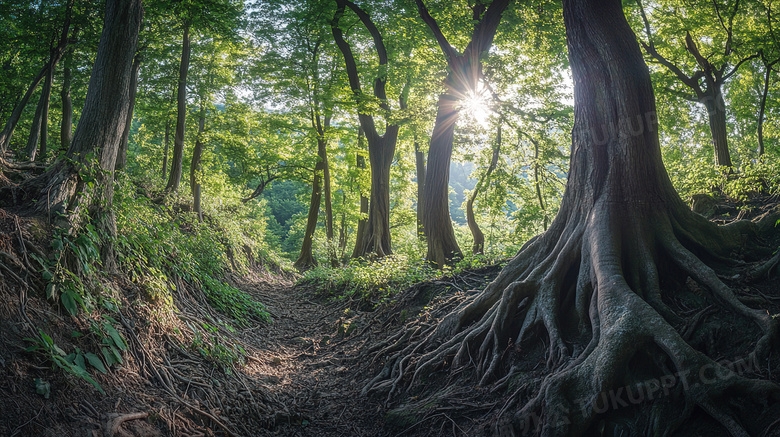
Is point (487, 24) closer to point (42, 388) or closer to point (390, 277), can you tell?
point (390, 277)

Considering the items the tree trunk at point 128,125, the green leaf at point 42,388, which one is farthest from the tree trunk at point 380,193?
the green leaf at point 42,388

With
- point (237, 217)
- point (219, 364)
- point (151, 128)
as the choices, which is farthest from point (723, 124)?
point (151, 128)

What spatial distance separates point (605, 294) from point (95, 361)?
422 cm

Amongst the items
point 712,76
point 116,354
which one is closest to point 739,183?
point 712,76

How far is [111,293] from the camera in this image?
3.70 metres

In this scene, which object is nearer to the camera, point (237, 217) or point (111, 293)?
point (111, 293)

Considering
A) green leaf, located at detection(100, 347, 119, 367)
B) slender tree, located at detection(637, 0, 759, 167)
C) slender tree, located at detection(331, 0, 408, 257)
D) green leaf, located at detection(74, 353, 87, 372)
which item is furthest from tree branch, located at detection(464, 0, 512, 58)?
green leaf, located at detection(74, 353, 87, 372)

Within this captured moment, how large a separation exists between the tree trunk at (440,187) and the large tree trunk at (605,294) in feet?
17.0

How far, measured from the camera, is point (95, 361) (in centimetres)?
290

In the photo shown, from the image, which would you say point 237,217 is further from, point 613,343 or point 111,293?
point 613,343

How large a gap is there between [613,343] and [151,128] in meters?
20.2

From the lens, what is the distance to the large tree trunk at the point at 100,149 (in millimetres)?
3801

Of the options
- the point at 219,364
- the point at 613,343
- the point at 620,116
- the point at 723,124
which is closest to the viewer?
the point at 613,343

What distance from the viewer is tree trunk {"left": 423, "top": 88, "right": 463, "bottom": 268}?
32.8ft
